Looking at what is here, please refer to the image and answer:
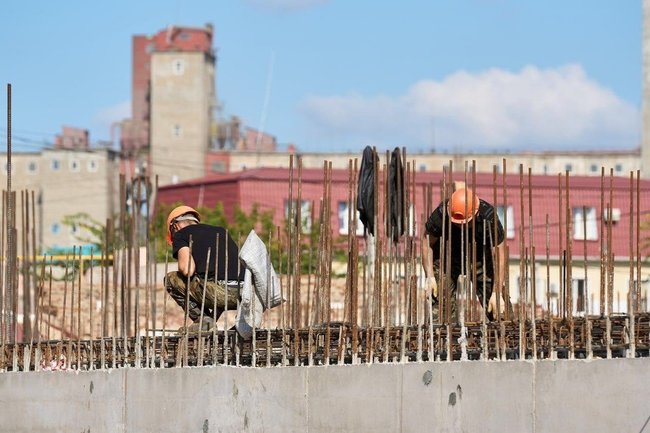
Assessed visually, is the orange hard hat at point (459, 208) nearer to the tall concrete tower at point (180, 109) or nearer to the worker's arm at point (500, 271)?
the worker's arm at point (500, 271)

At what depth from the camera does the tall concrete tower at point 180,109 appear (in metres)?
72.9

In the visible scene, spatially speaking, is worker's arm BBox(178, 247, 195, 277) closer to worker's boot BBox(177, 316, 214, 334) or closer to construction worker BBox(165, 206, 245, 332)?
construction worker BBox(165, 206, 245, 332)

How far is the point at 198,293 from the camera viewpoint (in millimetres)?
10695

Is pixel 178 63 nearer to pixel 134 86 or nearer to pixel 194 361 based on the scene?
pixel 134 86

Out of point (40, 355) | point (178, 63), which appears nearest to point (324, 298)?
point (40, 355)

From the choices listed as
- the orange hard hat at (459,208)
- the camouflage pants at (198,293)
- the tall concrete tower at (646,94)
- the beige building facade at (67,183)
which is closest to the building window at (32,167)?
the beige building facade at (67,183)

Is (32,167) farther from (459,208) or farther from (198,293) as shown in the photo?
(459,208)

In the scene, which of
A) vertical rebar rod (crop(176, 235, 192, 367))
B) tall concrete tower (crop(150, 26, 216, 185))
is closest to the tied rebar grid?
vertical rebar rod (crop(176, 235, 192, 367))

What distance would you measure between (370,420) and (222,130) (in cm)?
6641

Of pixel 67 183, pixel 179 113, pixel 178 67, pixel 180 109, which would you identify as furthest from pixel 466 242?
pixel 67 183

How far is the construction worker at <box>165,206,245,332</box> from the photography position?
10.6 m

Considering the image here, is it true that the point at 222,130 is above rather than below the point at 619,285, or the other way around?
above

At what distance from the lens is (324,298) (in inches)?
394

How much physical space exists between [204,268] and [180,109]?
2517 inches
